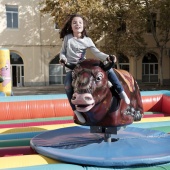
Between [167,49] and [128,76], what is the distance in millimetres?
18682

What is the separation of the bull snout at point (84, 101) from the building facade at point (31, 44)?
16.1 m

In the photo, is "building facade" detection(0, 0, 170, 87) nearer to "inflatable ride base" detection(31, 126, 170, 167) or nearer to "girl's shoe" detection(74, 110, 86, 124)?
"inflatable ride base" detection(31, 126, 170, 167)

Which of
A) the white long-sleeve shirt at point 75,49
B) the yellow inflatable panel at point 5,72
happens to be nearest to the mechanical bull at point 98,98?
the white long-sleeve shirt at point 75,49

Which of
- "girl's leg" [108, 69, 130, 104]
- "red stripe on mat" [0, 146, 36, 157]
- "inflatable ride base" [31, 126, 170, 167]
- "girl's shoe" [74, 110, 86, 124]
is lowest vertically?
"red stripe on mat" [0, 146, 36, 157]

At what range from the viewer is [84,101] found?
8.23 ft

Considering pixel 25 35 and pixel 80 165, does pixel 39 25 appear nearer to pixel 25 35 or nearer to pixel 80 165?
pixel 25 35

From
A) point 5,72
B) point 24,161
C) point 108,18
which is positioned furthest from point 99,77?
point 108,18

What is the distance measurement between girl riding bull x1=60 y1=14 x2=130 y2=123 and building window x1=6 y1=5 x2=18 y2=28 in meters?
16.8

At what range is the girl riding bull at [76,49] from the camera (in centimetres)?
284

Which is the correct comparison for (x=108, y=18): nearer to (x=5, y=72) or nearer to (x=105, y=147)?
(x=5, y=72)

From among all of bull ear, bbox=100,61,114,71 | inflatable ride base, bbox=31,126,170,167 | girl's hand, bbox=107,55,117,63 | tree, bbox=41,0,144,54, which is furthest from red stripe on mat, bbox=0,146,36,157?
tree, bbox=41,0,144,54

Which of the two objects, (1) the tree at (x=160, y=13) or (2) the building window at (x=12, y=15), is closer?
(1) the tree at (x=160, y=13)

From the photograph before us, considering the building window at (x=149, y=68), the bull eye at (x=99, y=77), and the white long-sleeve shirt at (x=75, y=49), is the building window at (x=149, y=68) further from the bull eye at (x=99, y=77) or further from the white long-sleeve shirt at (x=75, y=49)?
the bull eye at (x=99, y=77)

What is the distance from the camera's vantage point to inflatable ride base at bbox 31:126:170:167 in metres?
2.48
